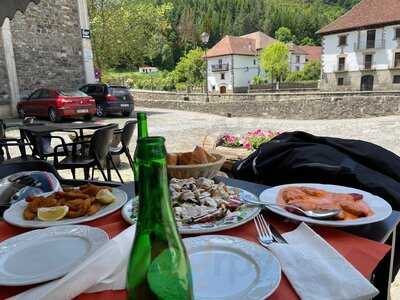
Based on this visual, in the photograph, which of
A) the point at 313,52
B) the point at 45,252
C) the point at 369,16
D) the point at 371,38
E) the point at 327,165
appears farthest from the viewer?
the point at 313,52

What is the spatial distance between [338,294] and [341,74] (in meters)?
39.1

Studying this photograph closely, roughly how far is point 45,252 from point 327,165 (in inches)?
43.8

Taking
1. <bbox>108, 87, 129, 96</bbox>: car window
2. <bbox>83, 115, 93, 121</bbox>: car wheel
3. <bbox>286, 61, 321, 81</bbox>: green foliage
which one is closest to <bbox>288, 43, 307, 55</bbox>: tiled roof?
<bbox>286, 61, 321, 81</bbox>: green foliage

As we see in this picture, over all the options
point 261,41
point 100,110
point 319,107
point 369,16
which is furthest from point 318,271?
point 261,41

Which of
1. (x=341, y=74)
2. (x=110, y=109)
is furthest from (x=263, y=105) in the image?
(x=341, y=74)

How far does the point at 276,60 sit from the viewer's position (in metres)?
49.5

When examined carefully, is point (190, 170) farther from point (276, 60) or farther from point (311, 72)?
point (276, 60)

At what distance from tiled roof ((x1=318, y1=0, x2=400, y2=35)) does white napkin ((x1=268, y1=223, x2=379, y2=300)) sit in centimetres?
3727

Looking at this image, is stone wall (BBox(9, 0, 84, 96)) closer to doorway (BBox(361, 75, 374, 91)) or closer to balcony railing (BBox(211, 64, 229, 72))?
doorway (BBox(361, 75, 374, 91))

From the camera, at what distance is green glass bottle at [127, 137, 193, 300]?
21.6 inches

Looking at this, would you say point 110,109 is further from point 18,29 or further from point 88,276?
point 88,276

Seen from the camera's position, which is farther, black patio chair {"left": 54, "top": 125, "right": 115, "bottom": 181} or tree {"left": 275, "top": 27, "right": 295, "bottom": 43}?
tree {"left": 275, "top": 27, "right": 295, "bottom": 43}

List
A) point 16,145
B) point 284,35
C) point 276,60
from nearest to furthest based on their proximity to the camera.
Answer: point 16,145 < point 276,60 < point 284,35

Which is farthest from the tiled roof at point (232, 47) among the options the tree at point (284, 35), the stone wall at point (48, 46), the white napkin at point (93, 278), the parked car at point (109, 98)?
the white napkin at point (93, 278)
